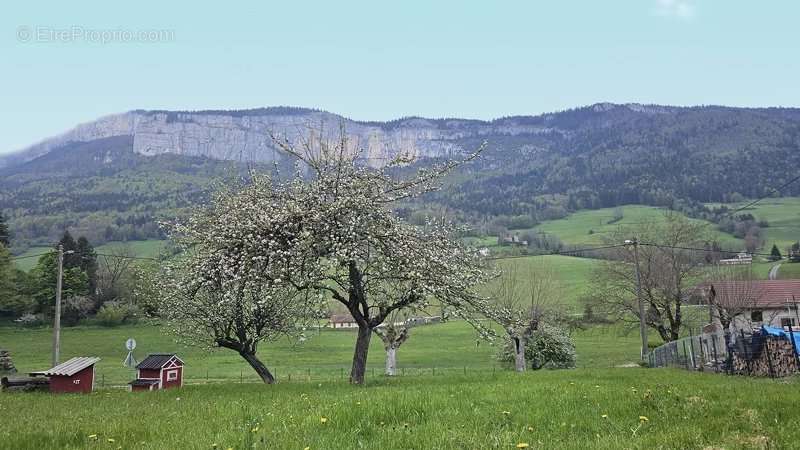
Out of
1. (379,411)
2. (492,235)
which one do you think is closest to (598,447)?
(379,411)

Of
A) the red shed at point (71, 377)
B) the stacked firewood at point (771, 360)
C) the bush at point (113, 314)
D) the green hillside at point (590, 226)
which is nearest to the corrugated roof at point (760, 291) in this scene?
the stacked firewood at point (771, 360)

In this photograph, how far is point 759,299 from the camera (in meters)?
61.1

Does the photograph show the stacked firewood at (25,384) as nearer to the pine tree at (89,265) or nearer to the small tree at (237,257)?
the small tree at (237,257)

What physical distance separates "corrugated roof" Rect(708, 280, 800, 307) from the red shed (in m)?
51.4

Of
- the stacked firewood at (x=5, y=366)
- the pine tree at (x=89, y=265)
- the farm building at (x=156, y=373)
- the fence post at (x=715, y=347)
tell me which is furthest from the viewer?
the pine tree at (x=89, y=265)

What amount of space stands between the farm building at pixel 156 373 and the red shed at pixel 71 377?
7.25 feet

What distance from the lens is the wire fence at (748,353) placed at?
22.2 metres

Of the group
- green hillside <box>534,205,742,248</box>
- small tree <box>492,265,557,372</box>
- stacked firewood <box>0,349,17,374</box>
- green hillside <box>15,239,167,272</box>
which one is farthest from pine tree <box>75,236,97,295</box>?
green hillside <box>534,205,742,248</box>

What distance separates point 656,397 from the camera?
8.84 meters

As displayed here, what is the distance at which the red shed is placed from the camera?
25281mm

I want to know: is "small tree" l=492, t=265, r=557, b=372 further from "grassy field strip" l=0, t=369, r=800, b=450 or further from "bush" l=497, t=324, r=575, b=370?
"grassy field strip" l=0, t=369, r=800, b=450

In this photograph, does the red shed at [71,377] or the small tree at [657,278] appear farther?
the small tree at [657,278]

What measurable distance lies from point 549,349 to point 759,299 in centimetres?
2975

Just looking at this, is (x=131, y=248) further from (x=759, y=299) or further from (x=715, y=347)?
(x=715, y=347)
